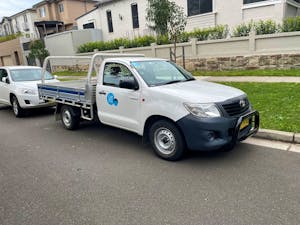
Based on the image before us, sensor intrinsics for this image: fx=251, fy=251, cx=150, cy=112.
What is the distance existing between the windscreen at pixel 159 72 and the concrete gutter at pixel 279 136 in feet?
6.00

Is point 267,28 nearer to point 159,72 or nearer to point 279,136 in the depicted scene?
point 279,136

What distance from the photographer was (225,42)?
1308 centimetres

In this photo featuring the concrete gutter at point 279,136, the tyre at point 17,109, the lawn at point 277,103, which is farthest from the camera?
the tyre at point 17,109

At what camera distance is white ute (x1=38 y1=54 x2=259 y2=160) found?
382cm

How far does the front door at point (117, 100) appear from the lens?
4.61 meters

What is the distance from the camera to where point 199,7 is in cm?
1755

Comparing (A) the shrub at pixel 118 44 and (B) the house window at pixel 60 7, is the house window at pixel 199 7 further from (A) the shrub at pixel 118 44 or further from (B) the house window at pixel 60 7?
(B) the house window at pixel 60 7

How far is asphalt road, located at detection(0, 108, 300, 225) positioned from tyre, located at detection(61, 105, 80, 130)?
1097 mm

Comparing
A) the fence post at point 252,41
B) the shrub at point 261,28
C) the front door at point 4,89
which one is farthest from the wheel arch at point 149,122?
the shrub at point 261,28

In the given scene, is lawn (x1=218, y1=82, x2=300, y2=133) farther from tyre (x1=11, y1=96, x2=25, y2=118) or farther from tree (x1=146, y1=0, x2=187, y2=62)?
tyre (x1=11, y1=96, x2=25, y2=118)

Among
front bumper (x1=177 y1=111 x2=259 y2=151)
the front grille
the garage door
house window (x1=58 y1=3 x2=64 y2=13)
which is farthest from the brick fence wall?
the garage door

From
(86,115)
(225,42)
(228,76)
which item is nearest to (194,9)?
(225,42)

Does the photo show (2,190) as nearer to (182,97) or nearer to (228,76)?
(182,97)

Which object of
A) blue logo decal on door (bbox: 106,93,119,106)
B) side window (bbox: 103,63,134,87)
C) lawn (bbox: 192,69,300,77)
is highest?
side window (bbox: 103,63,134,87)
